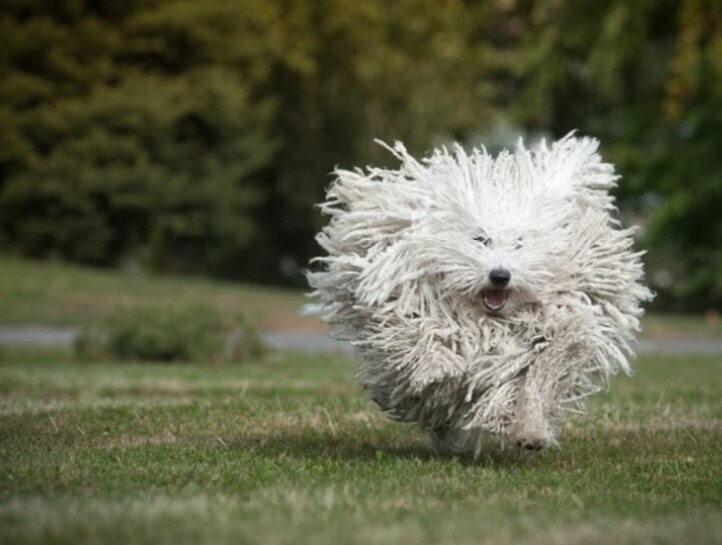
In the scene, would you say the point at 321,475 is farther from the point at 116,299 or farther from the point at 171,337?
the point at 116,299

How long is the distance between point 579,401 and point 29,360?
35.8 ft

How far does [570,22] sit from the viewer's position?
2972 centimetres

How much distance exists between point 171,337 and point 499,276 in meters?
9.97

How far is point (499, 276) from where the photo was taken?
8047mm

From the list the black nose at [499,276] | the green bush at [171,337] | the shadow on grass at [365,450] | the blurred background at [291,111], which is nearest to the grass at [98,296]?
the blurred background at [291,111]

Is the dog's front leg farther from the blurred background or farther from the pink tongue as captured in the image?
the blurred background

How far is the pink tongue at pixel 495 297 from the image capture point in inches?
321

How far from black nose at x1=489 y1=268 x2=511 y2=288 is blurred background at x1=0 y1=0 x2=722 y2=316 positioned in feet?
64.2

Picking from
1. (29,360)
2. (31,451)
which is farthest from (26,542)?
(29,360)

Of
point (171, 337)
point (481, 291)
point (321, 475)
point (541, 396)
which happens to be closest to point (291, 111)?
point (171, 337)

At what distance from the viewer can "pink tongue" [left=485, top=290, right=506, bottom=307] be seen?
8.16 m

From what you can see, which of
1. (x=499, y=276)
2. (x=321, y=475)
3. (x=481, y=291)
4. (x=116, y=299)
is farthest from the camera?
(x=116, y=299)

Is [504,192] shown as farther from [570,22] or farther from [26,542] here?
[570,22]

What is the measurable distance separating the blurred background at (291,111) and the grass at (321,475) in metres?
16.1
